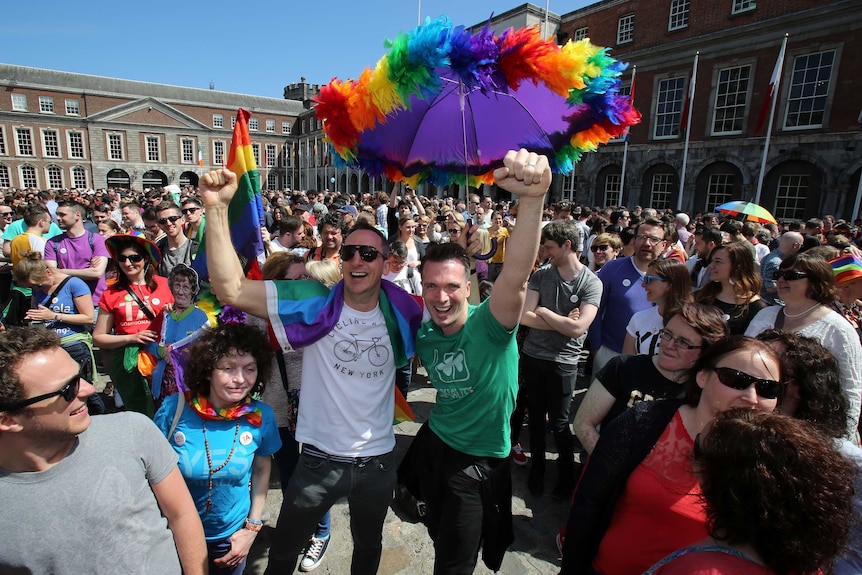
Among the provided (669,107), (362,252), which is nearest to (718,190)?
(669,107)

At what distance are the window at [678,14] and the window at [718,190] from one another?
6834mm

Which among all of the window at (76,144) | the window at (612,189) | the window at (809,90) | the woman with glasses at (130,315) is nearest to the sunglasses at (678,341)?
the woman with glasses at (130,315)

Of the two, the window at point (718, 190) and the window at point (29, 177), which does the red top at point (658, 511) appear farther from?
the window at point (29, 177)

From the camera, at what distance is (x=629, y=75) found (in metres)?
20.6

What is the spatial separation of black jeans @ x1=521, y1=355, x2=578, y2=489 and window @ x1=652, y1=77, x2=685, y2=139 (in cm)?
2001

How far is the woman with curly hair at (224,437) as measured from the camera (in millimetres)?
1850

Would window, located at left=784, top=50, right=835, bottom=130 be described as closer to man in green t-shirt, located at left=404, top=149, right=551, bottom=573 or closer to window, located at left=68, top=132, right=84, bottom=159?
man in green t-shirt, located at left=404, top=149, right=551, bottom=573

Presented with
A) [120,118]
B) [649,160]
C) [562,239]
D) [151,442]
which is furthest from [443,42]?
[120,118]

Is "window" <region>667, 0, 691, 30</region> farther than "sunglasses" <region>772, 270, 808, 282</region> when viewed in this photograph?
Yes

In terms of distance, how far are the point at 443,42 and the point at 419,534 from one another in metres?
2.85

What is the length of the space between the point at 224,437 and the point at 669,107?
22.7 m

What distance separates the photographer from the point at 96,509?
A: 127cm

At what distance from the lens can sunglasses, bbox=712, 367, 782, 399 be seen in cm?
152

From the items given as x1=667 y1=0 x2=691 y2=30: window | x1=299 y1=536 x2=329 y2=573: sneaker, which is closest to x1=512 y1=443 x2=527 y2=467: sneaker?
x1=299 y1=536 x2=329 y2=573: sneaker
